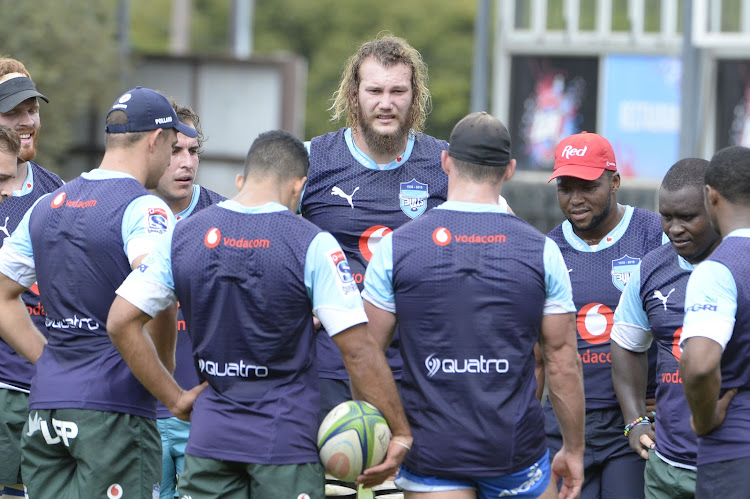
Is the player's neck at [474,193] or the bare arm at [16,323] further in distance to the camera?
the bare arm at [16,323]

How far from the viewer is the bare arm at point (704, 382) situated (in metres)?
5.03

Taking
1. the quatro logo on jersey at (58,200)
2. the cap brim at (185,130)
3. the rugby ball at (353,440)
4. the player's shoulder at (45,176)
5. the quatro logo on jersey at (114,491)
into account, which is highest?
the cap brim at (185,130)

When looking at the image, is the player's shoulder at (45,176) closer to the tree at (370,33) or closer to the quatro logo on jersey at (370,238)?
the quatro logo on jersey at (370,238)

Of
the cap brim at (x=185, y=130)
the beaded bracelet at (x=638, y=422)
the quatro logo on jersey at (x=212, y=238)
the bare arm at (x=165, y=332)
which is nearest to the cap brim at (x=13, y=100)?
the cap brim at (x=185, y=130)

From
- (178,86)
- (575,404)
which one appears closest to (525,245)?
(575,404)

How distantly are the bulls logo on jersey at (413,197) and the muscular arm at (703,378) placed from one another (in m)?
1.95

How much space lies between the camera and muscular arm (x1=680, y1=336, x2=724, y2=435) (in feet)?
16.5

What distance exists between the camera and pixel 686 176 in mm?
6148

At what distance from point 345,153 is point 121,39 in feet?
65.9

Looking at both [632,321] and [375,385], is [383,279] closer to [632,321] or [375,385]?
[375,385]

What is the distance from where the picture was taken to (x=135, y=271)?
17.5 feet

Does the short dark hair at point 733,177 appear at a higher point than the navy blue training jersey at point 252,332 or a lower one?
higher

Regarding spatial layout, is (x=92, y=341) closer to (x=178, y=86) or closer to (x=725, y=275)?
(x=725, y=275)

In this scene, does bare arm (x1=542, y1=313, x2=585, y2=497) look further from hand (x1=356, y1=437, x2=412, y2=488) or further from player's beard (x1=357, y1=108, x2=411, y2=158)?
player's beard (x1=357, y1=108, x2=411, y2=158)
